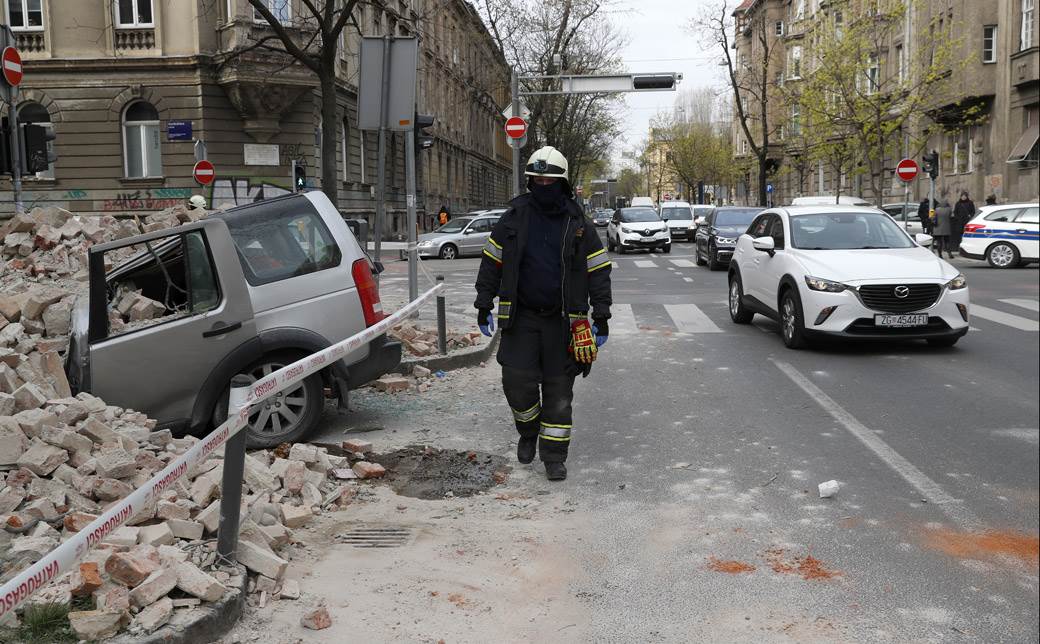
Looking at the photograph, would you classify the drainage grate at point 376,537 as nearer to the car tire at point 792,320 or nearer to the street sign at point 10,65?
the car tire at point 792,320

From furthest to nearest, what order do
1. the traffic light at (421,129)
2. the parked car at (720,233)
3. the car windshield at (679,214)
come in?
the car windshield at (679,214) → the parked car at (720,233) → the traffic light at (421,129)

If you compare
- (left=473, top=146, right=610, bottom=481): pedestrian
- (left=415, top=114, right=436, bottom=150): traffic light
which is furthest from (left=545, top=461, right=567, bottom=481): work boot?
(left=415, top=114, right=436, bottom=150): traffic light

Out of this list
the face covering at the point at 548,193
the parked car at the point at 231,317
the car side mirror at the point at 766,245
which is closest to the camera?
the face covering at the point at 548,193

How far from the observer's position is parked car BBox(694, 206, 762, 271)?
77.9 ft

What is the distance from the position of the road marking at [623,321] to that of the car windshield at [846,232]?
241cm

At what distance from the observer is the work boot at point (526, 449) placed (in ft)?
20.1

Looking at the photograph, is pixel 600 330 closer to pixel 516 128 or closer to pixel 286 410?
pixel 286 410

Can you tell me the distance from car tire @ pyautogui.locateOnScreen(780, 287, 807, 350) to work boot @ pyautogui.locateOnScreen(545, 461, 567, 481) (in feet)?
17.7

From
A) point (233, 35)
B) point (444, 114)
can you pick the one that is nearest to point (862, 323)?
point (233, 35)

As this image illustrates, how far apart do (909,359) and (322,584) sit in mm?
7330

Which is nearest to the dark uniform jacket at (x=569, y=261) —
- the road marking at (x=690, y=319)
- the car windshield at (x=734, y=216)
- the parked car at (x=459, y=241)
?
the road marking at (x=690, y=319)

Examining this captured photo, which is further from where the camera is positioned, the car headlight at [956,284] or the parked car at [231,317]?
the car headlight at [956,284]

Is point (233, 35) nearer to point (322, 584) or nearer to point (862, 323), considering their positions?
point (862, 323)

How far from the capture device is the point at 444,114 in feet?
182
